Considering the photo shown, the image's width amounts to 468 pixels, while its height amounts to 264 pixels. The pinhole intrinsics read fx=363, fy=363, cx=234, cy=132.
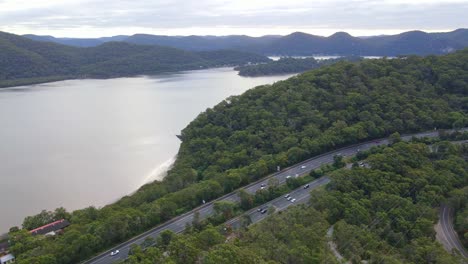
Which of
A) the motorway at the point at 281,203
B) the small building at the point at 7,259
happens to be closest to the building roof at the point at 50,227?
the small building at the point at 7,259

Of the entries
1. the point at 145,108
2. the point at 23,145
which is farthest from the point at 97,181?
the point at 145,108

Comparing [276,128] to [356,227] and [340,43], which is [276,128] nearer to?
[356,227]

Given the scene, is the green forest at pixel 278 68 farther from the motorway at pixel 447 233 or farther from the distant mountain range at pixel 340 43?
the motorway at pixel 447 233


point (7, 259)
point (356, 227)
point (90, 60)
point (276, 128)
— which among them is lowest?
point (7, 259)

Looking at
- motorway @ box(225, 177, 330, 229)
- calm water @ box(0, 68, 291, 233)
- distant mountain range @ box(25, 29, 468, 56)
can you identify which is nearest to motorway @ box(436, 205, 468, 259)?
motorway @ box(225, 177, 330, 229)

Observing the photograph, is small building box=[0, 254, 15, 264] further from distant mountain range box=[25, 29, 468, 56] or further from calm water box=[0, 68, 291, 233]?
distant mountain range box=[25, 29, 468, 56]

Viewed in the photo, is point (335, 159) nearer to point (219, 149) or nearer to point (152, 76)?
point (219, 149)

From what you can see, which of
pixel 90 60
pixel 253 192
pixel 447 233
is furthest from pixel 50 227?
pixel 90 60
